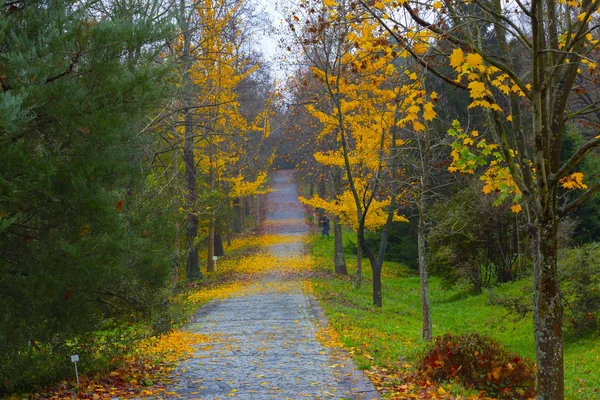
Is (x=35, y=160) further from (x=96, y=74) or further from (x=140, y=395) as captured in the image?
(x=140, y=395)

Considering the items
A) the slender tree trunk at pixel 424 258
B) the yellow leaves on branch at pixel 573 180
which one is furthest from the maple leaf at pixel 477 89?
the slender tree trunk at pixel 424 258

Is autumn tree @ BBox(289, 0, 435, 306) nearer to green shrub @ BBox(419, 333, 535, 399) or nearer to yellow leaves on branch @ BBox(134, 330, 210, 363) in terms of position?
yellow leaves on branch @ BBox(134, 330, 210, 363)

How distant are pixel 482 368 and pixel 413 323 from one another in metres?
9.09

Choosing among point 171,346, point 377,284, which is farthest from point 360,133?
point 171,346

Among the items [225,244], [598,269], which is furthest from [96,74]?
[225,244]

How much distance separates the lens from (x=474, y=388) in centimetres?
779

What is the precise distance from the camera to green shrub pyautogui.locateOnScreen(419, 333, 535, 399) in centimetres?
777

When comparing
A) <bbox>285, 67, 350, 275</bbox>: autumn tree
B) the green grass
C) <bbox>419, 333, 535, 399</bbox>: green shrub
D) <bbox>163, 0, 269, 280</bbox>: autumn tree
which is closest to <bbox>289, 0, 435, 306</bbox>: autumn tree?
<bbox>285, 67, 350, 275</bbox>: autumn tree

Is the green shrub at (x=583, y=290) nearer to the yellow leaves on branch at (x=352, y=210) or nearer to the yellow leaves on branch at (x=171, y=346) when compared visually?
the yellow leaves on branch at (x=352, y=210)

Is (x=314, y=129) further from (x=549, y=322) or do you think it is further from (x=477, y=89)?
(x=549, y=322)

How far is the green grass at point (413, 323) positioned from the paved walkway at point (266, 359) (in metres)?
0.56

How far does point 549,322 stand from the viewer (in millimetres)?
5590

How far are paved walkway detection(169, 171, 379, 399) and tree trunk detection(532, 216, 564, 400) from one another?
7.43 ft

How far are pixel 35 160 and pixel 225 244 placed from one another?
37.1 m
